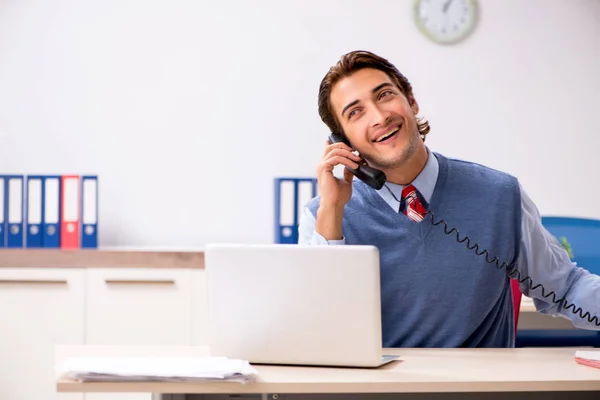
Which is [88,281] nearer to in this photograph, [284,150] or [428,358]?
[284,150]

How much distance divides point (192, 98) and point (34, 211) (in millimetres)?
922

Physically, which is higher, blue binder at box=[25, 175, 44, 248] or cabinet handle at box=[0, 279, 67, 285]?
blue binder at box=[25, 175, 44, 248]

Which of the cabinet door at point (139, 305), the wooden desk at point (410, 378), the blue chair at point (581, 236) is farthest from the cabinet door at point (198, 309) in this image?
the wooden desk at point (410, 378)

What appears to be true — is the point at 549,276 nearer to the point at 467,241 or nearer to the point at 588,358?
the point at 467,241

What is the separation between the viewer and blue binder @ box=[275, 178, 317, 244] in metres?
3.58

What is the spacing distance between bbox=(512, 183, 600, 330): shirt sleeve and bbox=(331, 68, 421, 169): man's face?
335mm

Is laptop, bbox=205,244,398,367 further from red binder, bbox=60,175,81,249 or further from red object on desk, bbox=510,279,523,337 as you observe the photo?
red binder, bbox=60,175,81,249

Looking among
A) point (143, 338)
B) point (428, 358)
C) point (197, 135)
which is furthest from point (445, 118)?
point (428, 358)

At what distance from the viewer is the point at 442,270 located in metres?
2.00

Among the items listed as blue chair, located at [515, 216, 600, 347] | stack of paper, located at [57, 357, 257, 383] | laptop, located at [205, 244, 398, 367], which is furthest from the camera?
blue chair, located at [515, 216, 600, 347]

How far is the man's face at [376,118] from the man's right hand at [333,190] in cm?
6

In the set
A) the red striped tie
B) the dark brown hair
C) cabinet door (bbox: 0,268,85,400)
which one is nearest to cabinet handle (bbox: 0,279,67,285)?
cabinet door (bbox: 0,268,85,400)

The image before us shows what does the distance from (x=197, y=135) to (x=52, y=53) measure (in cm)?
80

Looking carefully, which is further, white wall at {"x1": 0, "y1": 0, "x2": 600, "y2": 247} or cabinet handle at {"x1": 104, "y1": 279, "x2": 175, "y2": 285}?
white wall at {"x1": 0, "y1": 0, "x2": 600, "y2": 247}
